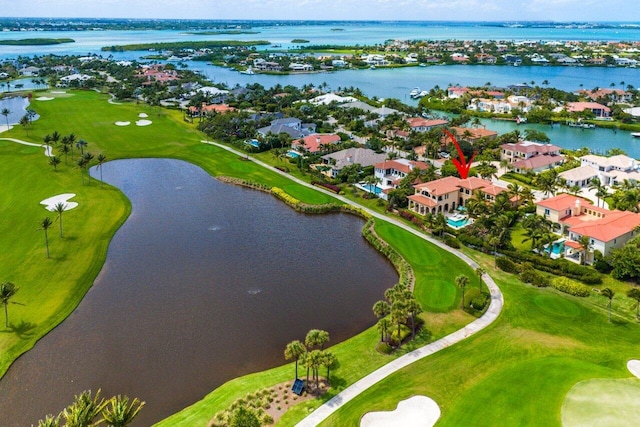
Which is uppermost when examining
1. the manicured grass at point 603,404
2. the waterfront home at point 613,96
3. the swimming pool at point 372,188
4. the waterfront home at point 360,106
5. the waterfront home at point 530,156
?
the waterfront home at point 613,96

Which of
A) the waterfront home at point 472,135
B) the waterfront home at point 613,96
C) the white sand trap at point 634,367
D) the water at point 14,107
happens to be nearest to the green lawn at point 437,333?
the white sand trap at point 634,367

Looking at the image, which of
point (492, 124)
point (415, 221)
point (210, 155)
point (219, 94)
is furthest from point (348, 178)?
point (219, 94)

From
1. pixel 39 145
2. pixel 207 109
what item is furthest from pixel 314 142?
pixel 39 145

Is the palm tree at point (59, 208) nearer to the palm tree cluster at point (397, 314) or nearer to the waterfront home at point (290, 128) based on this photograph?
the palm tree cluster at point (397, 314)

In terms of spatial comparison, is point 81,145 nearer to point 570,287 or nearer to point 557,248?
point 557,248

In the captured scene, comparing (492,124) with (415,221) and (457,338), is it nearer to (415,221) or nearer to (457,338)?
(415,221)

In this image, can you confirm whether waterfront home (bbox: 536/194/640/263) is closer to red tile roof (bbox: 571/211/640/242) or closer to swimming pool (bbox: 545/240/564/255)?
red tile roof (bbox: 571/211/640/242)

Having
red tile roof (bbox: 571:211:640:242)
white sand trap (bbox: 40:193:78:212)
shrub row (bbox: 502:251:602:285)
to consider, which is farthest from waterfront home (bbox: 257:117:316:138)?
red tile roof (bbox: 571:211:640:242)
